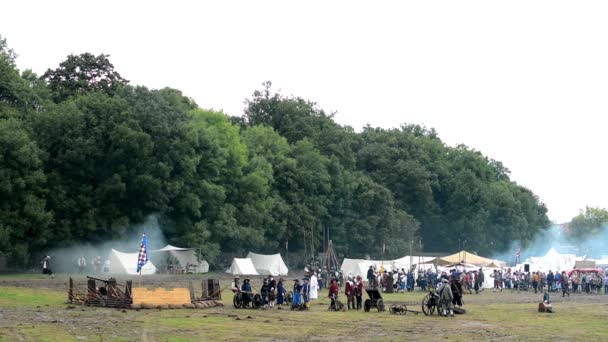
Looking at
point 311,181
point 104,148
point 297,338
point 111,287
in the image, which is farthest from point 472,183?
point 297,338

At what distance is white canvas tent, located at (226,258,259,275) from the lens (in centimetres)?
7406

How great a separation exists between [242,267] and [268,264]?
4.81 meters

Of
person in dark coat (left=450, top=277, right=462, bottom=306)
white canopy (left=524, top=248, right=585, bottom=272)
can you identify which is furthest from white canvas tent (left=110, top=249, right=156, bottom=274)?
white canopy (left=524, top=248, right=585, bottom=272)

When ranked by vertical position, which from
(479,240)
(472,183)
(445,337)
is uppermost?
(472,183)

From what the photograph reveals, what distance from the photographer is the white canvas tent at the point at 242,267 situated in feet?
243

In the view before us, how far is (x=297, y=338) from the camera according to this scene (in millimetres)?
27797

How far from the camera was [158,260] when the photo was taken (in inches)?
2788

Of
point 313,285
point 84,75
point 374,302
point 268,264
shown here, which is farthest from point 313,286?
point 84,75

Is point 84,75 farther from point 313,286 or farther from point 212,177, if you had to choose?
point 313,286

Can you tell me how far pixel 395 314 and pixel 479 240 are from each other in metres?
81.0

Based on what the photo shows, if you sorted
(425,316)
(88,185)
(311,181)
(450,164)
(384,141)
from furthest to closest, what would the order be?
(450,164) < (384,141) < (311,181) < (88,185) < (425,316)

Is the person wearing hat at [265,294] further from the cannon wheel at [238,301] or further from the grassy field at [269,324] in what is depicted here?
the grassy field at [269,324]

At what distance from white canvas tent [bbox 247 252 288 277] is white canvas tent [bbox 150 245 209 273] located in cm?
712

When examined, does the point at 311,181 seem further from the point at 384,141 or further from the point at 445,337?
the point at 445,337
